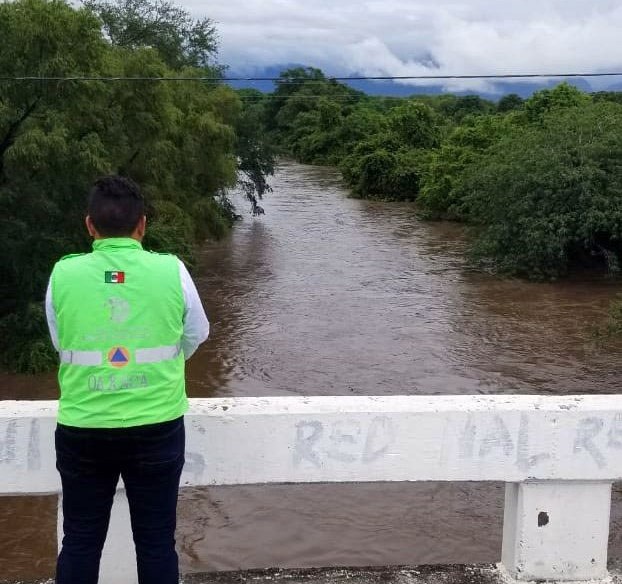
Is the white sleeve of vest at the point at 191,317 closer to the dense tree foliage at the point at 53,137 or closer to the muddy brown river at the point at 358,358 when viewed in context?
the muddy brown river at the point at 358,358

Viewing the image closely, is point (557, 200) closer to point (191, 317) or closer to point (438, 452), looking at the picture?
point (438, 452)

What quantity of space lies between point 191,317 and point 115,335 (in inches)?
9.8

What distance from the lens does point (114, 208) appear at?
2.41 metres

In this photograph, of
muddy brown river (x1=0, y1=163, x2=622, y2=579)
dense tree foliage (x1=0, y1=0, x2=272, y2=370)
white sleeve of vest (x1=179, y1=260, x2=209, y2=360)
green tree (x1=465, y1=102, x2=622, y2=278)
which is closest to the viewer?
white sleeve of vest (x1=179, y1=260, x2=209, y2=360)

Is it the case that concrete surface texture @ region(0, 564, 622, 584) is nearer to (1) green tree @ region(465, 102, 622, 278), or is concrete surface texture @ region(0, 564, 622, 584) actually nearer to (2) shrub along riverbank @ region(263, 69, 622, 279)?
(2) shrub along riverbank @ region(263, 69, 622, 279)

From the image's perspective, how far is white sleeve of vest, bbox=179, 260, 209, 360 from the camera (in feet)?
7.98

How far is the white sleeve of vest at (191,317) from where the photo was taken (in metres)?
2.43

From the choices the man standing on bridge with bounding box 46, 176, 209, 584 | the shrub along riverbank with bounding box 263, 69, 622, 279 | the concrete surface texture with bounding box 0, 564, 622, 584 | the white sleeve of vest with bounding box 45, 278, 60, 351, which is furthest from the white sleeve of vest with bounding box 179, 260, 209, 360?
the shrub along riverbank with bounding box 263, 69, 622, 279

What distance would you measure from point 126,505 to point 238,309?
13.8m

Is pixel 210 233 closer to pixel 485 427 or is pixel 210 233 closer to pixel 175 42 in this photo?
pixel 175 42

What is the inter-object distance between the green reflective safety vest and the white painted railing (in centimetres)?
47

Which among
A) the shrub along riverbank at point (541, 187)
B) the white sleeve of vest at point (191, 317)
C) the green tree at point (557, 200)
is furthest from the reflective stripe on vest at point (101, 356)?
the green tree at point (557, 200)

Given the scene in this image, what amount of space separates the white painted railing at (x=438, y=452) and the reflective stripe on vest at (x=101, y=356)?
47 cm

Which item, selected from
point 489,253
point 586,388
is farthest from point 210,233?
point 586,388
